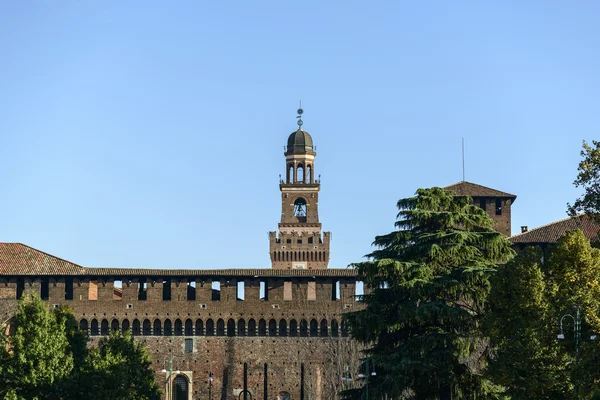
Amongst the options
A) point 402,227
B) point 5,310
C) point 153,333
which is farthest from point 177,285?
point 402,227

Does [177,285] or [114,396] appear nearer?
[114,396]

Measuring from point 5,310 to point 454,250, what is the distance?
2738 cm

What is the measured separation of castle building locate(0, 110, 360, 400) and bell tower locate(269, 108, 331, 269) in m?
19.5

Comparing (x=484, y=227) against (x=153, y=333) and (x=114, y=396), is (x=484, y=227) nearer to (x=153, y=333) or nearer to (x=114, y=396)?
(x=114, y=396)

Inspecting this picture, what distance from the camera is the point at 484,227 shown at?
41.9m

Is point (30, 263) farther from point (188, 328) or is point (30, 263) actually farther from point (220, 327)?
point (220, 327)

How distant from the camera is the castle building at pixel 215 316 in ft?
205

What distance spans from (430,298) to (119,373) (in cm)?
1090

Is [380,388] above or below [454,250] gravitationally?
below

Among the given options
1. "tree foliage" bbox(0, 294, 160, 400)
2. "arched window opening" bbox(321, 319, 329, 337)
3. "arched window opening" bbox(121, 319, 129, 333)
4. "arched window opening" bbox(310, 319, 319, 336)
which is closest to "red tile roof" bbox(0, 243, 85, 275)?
"arched window opening" bbox(121, 319, 129, 333)

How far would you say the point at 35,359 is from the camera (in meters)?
44.5

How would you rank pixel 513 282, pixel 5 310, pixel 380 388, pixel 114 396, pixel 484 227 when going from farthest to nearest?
pixel 5 310
pixel 114 396
pixel 484 227
pixel 380 388
pixel 513 282

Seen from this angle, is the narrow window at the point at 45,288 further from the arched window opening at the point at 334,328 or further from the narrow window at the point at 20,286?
the arched window opening at the point at 334,328

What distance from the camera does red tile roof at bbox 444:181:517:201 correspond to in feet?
217
